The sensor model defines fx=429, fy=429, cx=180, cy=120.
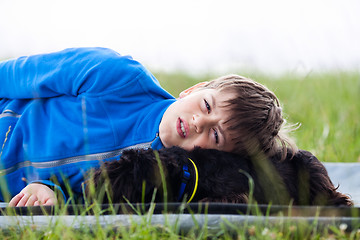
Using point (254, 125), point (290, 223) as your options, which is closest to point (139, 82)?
point (254, 125)

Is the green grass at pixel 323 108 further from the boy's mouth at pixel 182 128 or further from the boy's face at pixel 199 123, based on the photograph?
the boy's mouth at pixel 182 128

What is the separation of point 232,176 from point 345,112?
9.07 feet

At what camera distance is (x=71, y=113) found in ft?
7.77

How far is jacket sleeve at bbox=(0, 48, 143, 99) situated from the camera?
94.5 inches

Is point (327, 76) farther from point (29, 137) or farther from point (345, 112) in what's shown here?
point (29, 137)

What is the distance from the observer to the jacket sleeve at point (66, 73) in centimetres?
240

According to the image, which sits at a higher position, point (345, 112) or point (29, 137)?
point (29, 137)

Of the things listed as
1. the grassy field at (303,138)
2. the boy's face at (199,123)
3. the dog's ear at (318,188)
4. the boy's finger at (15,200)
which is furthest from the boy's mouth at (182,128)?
the boy's finger at (15,200)

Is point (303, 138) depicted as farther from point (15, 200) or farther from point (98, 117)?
point (15, 200)

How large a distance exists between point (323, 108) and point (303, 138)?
3.01ft

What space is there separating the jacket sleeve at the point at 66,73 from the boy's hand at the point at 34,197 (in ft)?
2.07

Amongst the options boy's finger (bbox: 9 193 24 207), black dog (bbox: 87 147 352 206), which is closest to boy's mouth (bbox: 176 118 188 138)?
black dog (bbox: 87 147 352 206)

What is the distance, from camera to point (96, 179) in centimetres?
175

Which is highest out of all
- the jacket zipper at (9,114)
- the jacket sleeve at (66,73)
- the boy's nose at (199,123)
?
the jacket sleeve at (66,73)
